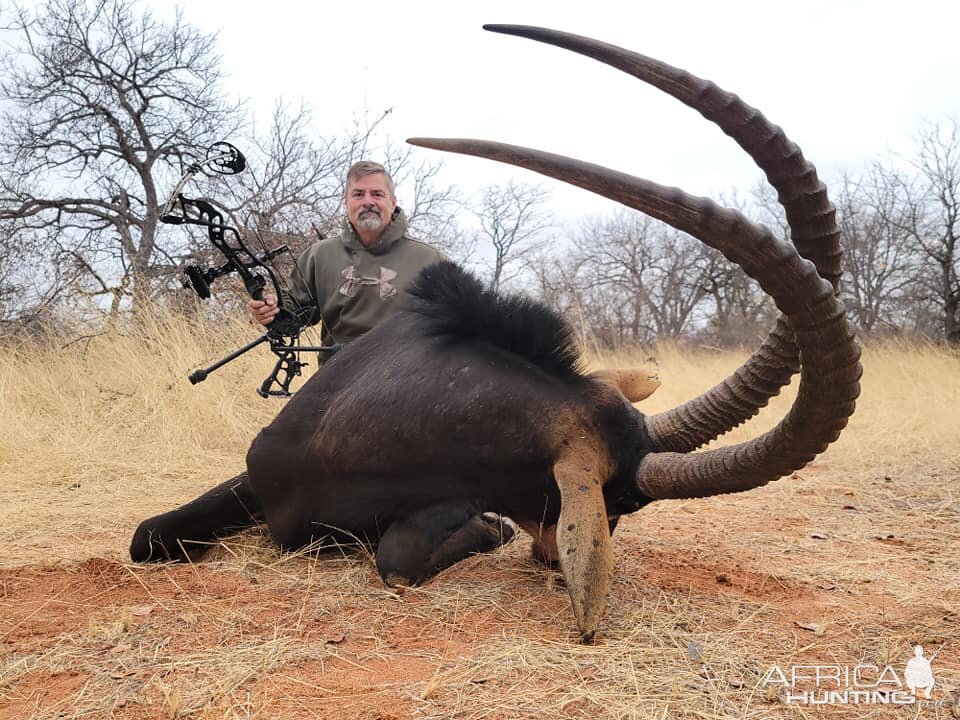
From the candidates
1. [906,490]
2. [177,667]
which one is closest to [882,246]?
[906,490]

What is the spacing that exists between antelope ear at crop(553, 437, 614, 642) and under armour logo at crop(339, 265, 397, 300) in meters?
2.16

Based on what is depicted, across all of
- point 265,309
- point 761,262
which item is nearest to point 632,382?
point 761,262

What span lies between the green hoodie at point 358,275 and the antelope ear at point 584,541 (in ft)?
6.96

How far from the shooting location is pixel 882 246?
2389cm

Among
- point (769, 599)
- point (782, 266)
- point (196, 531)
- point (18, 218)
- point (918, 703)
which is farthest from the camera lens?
point (18, 218)

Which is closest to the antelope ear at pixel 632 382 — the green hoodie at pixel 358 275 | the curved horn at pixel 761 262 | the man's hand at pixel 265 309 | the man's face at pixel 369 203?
the curved horn at pixel 761 262

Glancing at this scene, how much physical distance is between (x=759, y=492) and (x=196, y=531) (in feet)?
12.0

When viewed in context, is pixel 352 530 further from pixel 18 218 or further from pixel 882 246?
pixel 882 246

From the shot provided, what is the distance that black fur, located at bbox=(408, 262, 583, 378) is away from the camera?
291cm

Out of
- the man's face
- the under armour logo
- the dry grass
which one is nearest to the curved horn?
the dry grass

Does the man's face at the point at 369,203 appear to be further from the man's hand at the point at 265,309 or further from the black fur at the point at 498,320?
the black fur at the point at 498,320

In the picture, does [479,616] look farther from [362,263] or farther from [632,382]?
[362,263]

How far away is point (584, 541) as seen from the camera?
7.67 feet

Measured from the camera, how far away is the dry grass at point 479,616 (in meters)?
1.98
